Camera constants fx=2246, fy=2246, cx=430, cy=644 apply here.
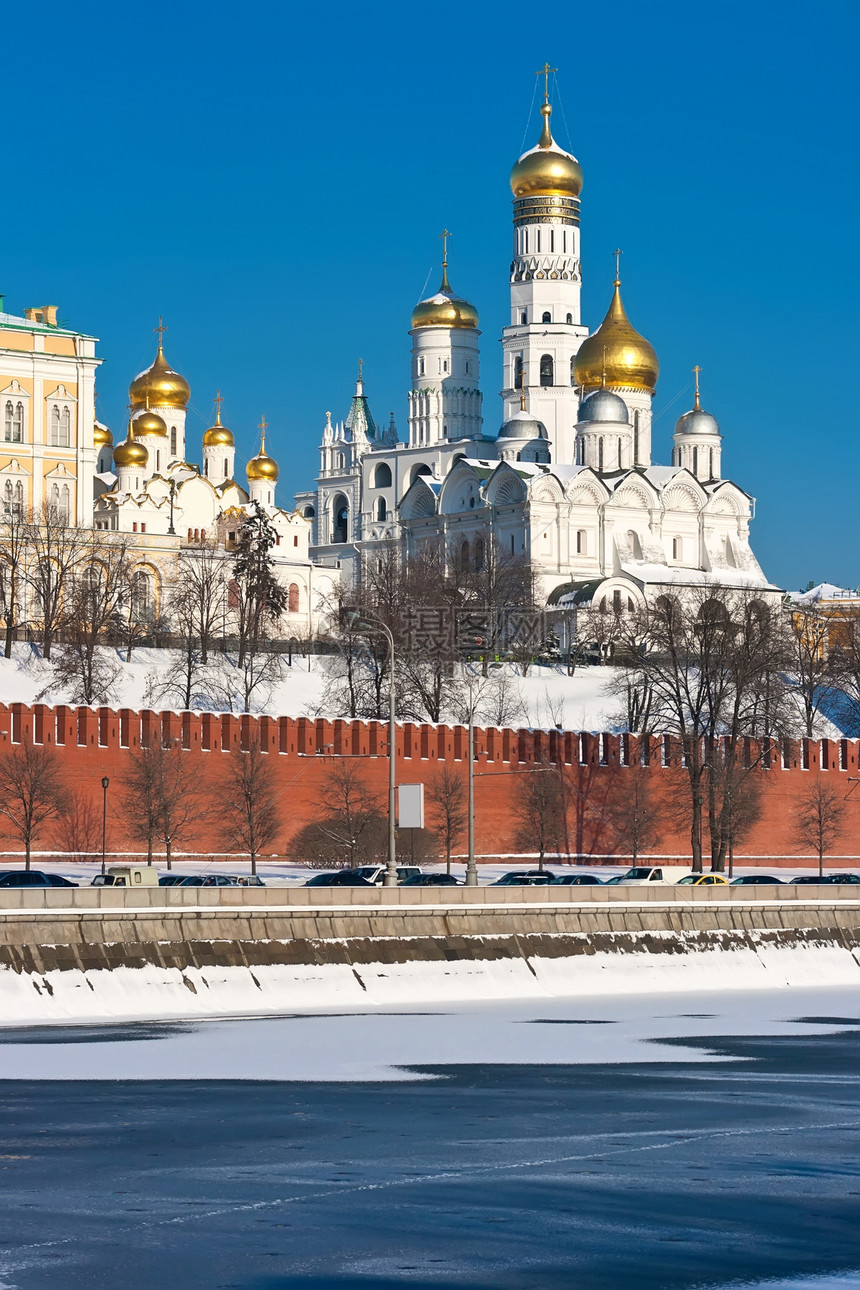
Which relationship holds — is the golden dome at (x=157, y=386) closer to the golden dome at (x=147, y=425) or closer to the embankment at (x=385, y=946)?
the golden dome at (x=147, y=425)

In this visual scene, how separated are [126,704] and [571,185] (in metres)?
50.6

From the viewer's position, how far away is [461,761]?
5028 centimetres

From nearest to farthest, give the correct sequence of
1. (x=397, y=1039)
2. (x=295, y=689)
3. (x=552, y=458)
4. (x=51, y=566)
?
(x=397, y=1039), (x=295, y=689), (x=51, y=566), (x=552, y=458)

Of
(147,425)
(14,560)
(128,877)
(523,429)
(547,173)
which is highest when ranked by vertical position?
(547,173)

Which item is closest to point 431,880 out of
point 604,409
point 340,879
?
point 340,879

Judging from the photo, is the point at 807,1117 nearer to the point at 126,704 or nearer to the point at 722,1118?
the point at 722,1118

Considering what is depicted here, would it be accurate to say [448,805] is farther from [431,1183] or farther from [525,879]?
[431,1183]

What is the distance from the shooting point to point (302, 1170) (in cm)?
1391

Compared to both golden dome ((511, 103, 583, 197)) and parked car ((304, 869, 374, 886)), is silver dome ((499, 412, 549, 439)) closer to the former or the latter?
golden dome ((511, 103, 583, 197))

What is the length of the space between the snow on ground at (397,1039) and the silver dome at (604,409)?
65390mm

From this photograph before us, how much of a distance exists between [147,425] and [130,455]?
10.8ft

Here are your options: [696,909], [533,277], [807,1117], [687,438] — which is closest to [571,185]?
[533,277]

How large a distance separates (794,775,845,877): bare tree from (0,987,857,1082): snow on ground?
1042 inches

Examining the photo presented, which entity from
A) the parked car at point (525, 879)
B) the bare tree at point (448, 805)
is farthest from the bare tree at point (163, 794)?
the parked car at point (525, 879)
